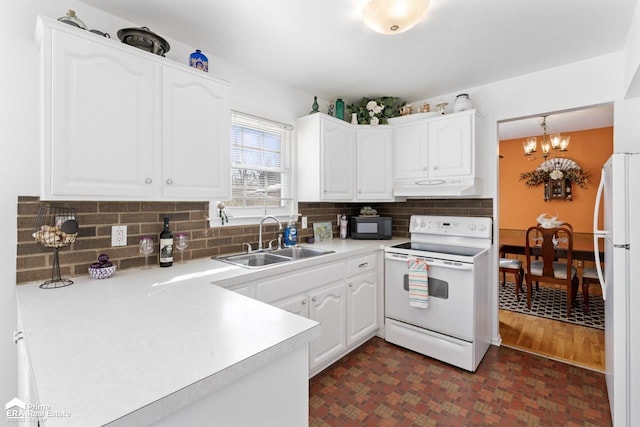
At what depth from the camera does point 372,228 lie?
3199 mm

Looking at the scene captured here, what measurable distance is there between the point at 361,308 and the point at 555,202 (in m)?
4.36

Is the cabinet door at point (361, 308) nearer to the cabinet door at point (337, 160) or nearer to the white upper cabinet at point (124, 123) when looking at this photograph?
the cabinet door at point (337, 160)

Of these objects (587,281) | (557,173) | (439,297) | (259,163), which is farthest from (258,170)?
(557,173)

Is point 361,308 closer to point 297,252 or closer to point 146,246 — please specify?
point 297,252

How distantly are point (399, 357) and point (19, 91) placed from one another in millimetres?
3032

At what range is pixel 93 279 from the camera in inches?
62.7

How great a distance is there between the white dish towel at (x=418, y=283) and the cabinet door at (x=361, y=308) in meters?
0.37

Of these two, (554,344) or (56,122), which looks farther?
(554,344)

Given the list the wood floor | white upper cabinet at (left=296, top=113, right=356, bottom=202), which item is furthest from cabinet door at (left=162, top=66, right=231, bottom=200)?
the wood floor

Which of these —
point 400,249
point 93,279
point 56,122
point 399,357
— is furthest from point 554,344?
point 56,122

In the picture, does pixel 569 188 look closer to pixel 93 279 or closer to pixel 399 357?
pixel 399 357

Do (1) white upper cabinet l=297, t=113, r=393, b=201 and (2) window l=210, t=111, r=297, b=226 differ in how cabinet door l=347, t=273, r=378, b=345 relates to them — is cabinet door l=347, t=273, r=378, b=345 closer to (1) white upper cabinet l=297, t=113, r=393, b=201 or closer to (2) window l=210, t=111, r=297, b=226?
(1) white upper cabinet l=297, t=113, r=393, b=201

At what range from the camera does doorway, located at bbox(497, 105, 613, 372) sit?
2.71 m

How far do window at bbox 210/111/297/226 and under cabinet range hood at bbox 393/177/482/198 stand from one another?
Answer: 1132 mm
